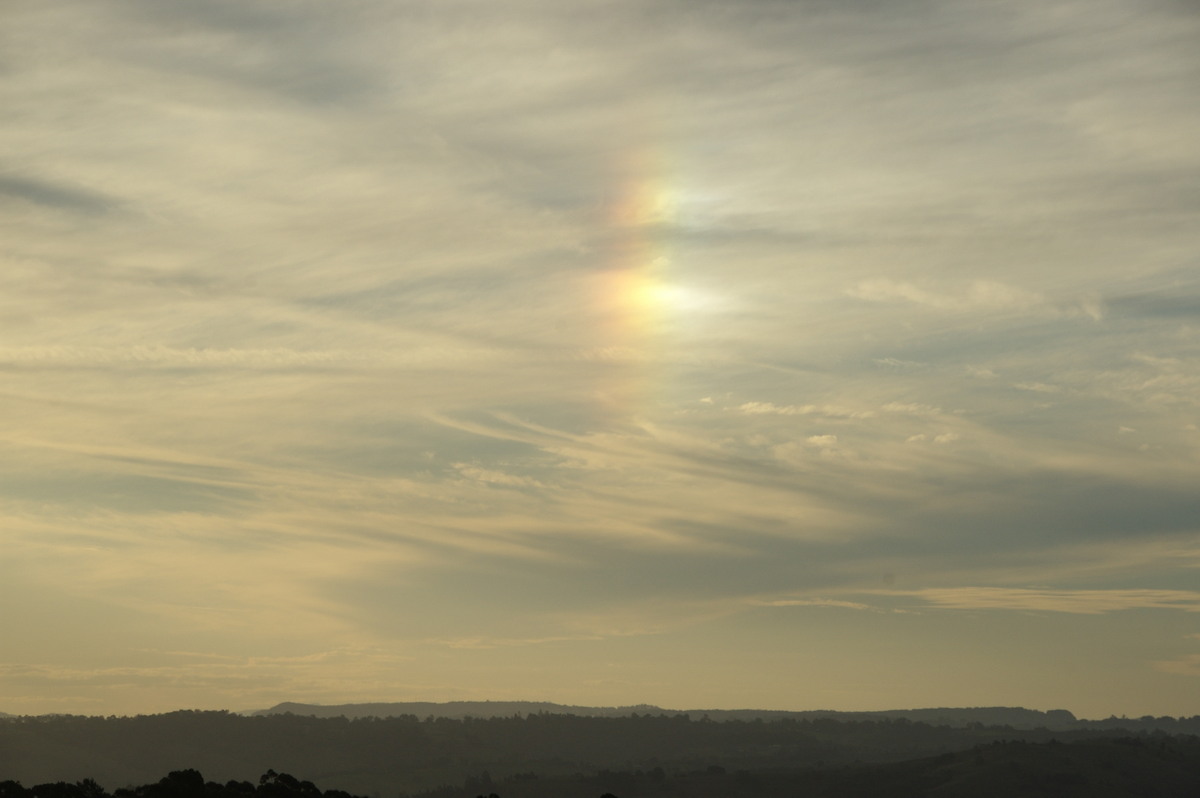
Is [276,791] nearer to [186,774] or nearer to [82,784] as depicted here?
[186,774]

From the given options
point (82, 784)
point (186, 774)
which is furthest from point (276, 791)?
point (82, 784)

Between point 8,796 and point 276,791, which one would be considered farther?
point 276,791

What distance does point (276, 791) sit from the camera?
99312 mm

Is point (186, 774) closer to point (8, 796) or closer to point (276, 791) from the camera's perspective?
point (276, 791)

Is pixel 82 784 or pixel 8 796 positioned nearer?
pixel 8 796

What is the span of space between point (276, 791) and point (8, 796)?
1960 cm

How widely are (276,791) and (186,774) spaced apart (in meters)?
7.12

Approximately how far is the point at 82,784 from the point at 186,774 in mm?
7550

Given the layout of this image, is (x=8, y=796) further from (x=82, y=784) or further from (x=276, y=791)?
(x=276, y=791)

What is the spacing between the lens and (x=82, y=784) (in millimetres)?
96062

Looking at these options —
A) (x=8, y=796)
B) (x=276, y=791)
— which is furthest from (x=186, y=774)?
(x=8, y=796)

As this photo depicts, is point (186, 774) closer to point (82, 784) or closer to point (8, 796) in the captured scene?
point (82, 784)

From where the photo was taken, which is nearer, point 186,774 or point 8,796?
point 8,796

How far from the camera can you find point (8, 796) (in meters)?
88.4
